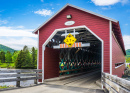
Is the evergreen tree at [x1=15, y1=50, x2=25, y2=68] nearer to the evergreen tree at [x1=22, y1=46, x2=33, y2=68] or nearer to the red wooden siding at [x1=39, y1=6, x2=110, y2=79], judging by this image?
the evergreen tree at [x1=22, y1=46, x2=33, y2=68]

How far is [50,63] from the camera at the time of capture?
10125mm

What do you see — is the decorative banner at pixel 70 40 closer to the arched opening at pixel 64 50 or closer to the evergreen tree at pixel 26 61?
the arched opening at pixel 64 50

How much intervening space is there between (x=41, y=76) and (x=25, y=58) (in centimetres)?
4490

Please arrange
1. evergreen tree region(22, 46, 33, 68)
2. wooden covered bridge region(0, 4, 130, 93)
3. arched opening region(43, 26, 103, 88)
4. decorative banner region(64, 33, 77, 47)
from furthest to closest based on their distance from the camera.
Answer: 1. evergreen tree region(22, 46, 33, 68)
2. arched opening region(43, 26, 103, 88)
3. decorative banner region(64, 33, 77, 47)
4. wooden covered bridge region(0, 4, 130, 93)

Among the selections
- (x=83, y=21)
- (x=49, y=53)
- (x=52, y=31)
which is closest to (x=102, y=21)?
(x=83, y=21)

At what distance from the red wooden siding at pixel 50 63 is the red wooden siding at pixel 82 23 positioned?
0.42 metres

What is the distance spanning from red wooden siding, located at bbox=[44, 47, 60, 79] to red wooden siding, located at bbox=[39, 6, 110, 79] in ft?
1.36

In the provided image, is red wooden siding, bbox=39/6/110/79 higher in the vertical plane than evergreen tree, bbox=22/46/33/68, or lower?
higher

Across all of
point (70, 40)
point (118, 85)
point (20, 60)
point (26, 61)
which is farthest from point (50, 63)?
point (20, 60)

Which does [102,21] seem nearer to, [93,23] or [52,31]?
[93,23]

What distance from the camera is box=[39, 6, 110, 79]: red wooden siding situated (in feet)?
25.1

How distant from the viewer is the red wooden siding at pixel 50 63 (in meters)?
9.70

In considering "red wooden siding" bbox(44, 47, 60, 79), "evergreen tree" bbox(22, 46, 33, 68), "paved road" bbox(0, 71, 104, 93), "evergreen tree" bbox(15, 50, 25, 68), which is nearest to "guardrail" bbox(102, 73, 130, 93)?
"paved road" bbox(0, 71, 104, 93)

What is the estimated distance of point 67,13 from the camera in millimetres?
8930
